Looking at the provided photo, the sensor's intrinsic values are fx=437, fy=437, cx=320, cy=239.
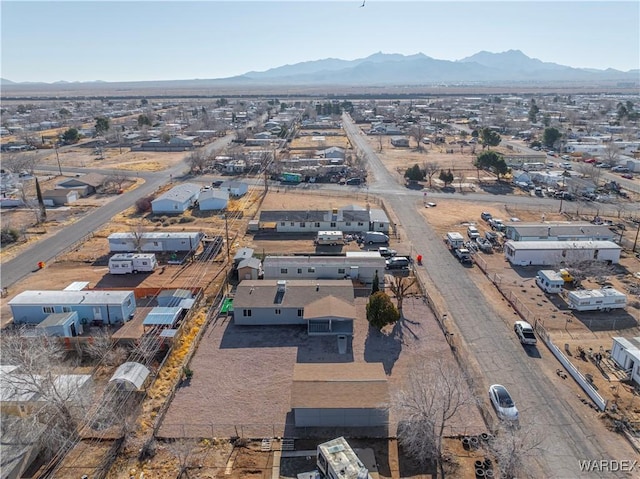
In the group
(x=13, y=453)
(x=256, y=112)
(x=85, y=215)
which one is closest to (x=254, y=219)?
(x=85, y=215)

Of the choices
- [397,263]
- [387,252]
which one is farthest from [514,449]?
[387,252]

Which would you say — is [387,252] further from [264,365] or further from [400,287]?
[264,365]

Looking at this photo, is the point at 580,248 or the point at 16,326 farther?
the point at 580,248

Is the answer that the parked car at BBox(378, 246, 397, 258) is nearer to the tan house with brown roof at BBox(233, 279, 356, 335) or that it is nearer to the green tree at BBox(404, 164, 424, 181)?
the tan house with brown roof at BBox(233, 279, 356, 335)

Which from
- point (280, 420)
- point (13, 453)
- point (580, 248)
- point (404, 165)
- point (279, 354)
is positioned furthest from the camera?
point (404, 165)

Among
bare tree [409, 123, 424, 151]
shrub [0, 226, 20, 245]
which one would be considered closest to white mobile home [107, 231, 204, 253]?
shrub [0, 226, 20, 245]

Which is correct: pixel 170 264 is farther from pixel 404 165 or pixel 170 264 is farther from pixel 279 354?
pixel 404 165

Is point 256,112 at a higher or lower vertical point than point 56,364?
higher

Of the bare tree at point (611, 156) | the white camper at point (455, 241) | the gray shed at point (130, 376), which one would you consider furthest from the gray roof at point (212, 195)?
the bare tree at point (611, 156)
